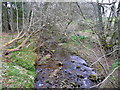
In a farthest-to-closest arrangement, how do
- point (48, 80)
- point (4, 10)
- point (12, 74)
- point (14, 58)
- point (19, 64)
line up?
1. point (4, 10)
2. point (14, 58)
3. point (19, 64)
4. point (48, 80)
5. point (12, 74)

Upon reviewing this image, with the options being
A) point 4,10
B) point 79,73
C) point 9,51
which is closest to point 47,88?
point 79,73

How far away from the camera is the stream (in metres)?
4.71

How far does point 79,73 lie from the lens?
5668 mm

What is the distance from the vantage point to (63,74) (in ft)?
18.2

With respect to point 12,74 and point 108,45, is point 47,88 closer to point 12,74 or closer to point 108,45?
point 12,74

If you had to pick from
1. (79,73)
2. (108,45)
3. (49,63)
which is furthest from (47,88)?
(108,45)

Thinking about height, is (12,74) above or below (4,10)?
below

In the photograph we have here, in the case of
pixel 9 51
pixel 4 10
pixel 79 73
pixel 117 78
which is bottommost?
pixel 79 73

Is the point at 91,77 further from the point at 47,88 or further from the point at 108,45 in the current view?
the point at 108,45

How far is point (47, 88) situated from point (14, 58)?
2717 millimetres

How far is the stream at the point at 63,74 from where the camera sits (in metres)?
4.71

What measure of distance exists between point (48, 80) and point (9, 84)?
1.82 m

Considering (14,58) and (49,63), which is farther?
(49,63)

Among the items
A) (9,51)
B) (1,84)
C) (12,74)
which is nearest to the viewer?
(1,84)
